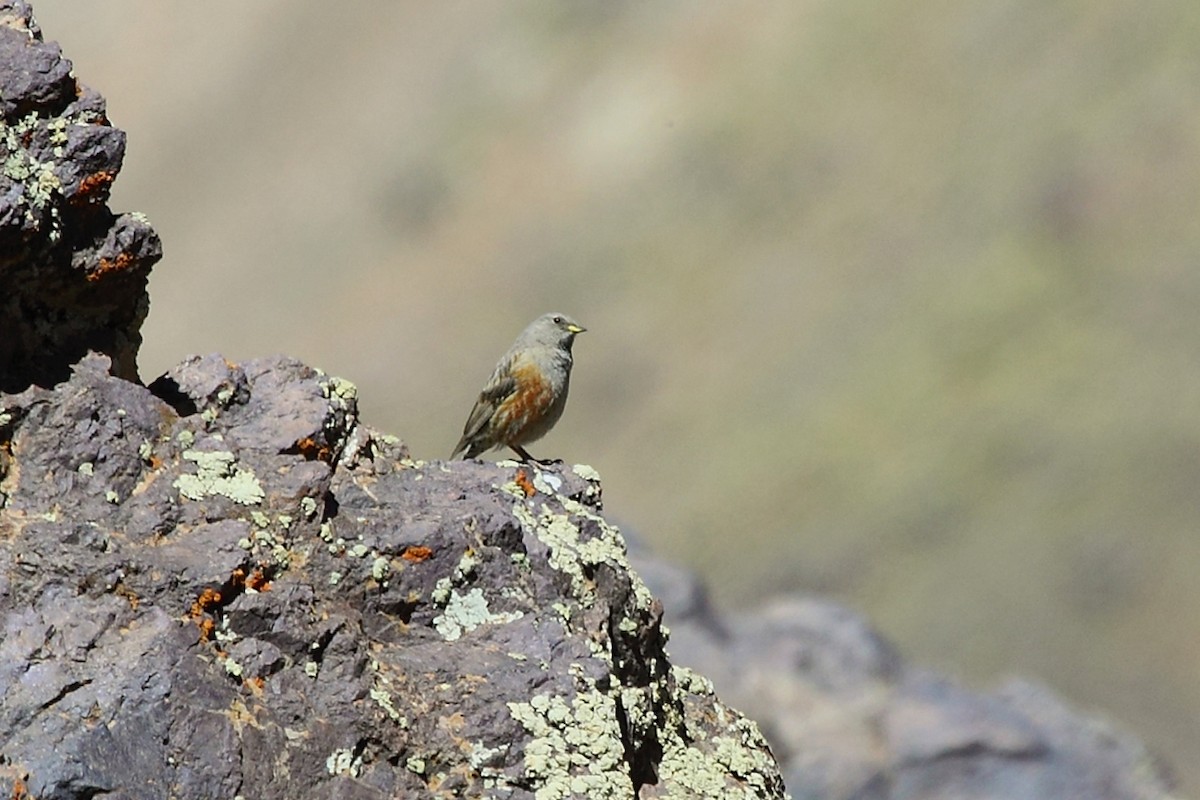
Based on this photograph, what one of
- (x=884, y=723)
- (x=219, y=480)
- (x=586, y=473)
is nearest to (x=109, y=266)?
(x=219, y=480)

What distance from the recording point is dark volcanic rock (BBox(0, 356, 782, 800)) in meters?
4.53

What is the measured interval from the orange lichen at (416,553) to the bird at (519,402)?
526 centimetres

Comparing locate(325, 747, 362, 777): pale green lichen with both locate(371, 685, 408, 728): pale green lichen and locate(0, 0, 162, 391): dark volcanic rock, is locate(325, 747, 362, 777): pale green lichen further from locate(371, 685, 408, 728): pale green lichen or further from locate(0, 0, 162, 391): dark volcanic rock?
locate(0, 0, 162, 391): dark volcanic rock

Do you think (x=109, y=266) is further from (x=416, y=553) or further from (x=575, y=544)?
(x=575, y=544)

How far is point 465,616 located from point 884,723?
595cm

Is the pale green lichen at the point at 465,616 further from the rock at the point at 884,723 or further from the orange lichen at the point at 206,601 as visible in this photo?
the rock at the point at 884,723

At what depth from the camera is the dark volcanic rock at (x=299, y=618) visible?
4.53m

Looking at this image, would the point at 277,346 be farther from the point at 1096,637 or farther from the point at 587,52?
the point at 1096,637

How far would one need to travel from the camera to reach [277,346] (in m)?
33.3

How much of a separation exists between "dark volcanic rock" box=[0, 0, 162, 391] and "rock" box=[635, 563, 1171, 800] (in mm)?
5667

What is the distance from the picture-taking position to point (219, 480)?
520 centimetres

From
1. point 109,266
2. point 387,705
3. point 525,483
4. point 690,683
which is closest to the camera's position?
point 387,705

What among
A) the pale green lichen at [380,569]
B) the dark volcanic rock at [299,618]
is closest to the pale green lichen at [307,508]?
the dark volcanic rock at [299,618]

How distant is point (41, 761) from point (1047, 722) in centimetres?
763
